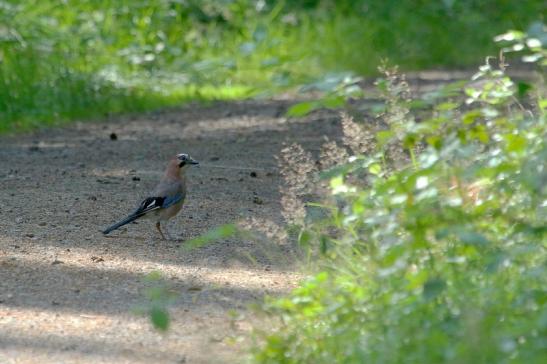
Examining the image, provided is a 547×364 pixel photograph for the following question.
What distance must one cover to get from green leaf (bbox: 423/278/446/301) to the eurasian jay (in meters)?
3.37

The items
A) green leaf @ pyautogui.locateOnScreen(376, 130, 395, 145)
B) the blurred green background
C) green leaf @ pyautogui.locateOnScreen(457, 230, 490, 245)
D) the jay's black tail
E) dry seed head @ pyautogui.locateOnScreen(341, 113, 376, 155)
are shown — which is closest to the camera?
green leaf @ pyautogui.locateOnScreen(457, 230, 490, 245)

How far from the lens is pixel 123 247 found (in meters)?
7.22

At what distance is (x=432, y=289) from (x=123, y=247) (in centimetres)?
326

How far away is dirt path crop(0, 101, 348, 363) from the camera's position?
535 cm

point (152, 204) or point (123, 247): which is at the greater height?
point (152, 204)

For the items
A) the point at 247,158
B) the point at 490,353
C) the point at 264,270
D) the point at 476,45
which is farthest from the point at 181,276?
the point at 476,45

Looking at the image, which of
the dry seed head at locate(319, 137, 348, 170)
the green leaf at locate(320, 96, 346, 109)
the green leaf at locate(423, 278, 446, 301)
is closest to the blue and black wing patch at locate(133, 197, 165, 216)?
the dry seed head at locate(319, 137, 348, 170)

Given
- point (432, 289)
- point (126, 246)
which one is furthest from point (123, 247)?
point (432, 289)

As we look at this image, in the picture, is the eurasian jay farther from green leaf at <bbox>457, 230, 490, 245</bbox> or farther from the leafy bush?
green leaf at <bbox>457, 230, 490, 245</bbox>

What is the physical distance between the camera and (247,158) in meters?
10.5

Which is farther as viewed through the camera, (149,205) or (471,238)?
(149,205)

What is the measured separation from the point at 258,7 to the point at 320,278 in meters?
13.4

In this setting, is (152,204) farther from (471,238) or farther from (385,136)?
(471,238)

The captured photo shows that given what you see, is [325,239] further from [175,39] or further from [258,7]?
[258,7]
